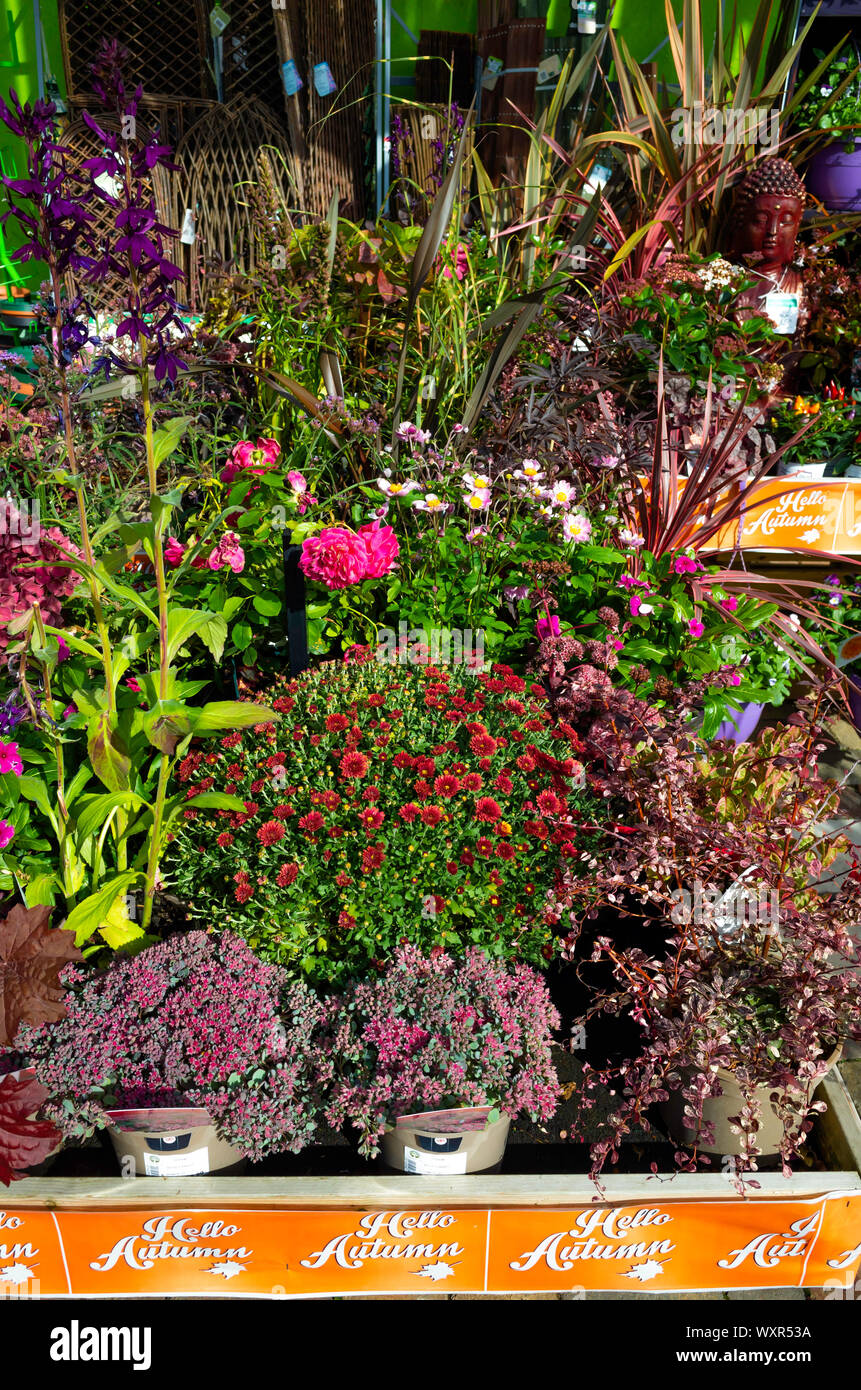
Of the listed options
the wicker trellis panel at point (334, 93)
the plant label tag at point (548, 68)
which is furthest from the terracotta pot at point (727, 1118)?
the wicker trellis panel at point (334, 93)

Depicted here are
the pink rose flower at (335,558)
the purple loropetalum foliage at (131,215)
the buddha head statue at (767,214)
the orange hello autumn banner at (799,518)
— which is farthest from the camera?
the buddha head statue at (767,214)

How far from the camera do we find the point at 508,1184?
4.50 ft

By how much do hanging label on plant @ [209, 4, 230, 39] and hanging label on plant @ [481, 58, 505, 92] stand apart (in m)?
1.46

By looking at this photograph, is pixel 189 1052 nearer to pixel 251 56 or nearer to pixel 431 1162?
pixel 431 1162

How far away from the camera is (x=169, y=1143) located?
138 cm

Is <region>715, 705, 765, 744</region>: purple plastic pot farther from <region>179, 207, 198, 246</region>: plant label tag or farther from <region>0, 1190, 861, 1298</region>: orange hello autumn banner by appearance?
<region>179, 207, 198, 246</region>: plant label tag

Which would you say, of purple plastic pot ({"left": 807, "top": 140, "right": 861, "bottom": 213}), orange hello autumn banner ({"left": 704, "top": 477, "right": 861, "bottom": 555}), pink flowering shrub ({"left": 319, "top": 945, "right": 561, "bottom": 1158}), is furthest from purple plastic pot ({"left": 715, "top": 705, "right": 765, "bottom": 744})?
purple plastic pot ({"left": 807, "top": 140, "right": 861, "bottom": 213})

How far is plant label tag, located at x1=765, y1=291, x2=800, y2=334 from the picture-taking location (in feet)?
9.77

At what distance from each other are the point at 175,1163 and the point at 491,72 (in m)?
4.84

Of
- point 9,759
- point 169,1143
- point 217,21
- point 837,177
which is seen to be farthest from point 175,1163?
point 217,21

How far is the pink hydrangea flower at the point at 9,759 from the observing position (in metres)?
1.44

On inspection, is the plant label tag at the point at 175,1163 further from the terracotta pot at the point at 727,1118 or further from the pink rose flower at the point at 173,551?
the pink rose flower at the point at 173,551

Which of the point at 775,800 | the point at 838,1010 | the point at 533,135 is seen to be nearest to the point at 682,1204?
the point at 838,1010
